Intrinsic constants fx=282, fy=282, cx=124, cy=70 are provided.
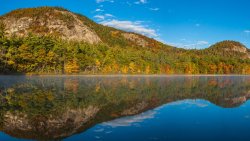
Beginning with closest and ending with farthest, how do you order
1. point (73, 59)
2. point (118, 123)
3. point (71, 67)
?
point (118, 123) < point (71, 67) < point (73, 59)

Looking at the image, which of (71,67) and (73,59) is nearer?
(71,67)

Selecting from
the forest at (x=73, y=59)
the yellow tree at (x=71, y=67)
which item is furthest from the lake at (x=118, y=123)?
the yellow tree at (x=71, y=67)

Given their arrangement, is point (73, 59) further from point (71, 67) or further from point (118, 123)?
point (118, 123)

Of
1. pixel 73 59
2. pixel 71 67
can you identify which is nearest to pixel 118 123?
pixel 71 67

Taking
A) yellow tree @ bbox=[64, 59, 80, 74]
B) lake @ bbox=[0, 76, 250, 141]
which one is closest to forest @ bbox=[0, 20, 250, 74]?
yellow tree @ bbox=[64, 59, 80, 74]

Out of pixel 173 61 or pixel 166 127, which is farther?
pixel 173 61

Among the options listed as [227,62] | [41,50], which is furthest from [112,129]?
[227,62]

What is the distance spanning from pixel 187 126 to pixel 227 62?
18740cm

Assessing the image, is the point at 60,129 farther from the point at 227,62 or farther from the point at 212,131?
the point at 227,62

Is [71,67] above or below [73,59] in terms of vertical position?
below

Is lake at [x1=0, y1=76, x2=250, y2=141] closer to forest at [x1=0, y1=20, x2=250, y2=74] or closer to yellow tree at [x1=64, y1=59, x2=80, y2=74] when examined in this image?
forest at [x1=0, y1=20, x2=250, y2=74]

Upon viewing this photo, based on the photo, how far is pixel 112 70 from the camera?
12056 cm

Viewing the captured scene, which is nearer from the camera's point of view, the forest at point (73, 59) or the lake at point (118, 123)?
the lake at point (118, 123)

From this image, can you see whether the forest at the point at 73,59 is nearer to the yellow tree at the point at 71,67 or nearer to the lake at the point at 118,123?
the yellow tree at the point at 71,67
